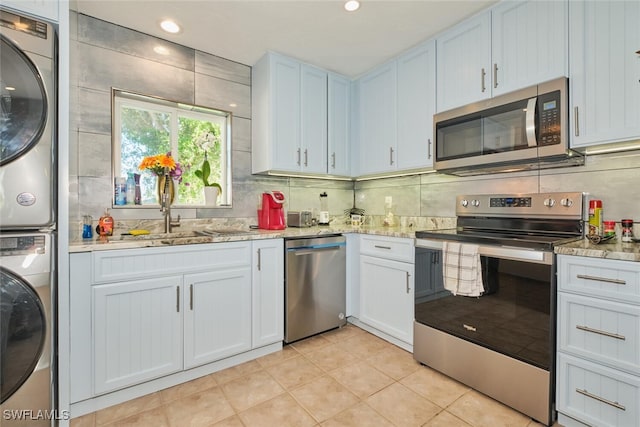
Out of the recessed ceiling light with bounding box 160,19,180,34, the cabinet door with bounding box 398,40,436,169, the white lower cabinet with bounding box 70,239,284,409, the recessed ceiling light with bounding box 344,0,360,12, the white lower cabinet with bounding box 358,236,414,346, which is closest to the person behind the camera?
the white lower cabinet with bounding box 70,239,284,409

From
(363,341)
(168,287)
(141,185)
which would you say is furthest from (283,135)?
(363,341)

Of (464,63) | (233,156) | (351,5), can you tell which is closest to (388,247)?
(464,63)

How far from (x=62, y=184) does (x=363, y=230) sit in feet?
6.54

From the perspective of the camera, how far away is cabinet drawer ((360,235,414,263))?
221 cm

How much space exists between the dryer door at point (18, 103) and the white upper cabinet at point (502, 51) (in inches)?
92.1

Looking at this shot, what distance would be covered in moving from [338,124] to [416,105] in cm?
79

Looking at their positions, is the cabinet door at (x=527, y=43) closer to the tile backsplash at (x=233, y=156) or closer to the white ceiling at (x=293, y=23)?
the white ceiling at (x=293, y=23)

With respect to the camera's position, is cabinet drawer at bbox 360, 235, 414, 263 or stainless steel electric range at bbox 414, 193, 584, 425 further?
cabinet drawer at bbox 360, 235, 414, 263

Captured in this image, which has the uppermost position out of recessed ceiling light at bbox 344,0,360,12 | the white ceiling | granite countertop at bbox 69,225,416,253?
the white ceiling

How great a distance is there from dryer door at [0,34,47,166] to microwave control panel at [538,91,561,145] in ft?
8.10

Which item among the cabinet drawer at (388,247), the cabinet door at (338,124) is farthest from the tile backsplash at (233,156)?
the cabinet drawer at (388,247)

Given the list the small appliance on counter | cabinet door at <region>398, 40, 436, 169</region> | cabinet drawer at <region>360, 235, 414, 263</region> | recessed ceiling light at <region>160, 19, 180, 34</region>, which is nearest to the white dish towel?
cabinet drawer at <region>360, 235, 414, 263</region>

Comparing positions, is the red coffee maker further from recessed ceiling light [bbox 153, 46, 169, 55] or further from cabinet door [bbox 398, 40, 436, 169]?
recessed ceiling light [bbox 153, 46, 169, 55]

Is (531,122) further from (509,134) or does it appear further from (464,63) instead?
(464,63)
